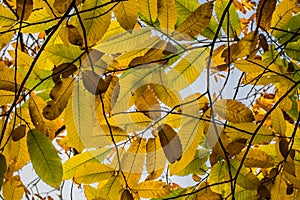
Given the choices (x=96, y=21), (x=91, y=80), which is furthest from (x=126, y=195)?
(x=96, y=21)

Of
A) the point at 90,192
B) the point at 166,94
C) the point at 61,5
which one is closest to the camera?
the point at 61,5

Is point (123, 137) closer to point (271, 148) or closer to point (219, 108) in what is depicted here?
point (219, 108)

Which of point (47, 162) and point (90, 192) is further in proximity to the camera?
point (90, 192)

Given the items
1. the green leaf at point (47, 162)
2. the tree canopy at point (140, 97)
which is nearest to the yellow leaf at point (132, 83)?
the tree canopy at point (140, 97)

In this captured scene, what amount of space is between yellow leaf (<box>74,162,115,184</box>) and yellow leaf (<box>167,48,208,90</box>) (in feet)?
0.79

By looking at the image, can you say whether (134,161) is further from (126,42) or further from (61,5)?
(61,5)

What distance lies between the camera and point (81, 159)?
0.95 metres

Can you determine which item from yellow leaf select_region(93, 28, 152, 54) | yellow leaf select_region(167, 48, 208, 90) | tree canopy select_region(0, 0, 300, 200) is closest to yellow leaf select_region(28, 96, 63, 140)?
tree canopy select_region(0, 0, 300, 200)

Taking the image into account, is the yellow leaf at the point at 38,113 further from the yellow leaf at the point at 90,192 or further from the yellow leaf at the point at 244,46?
the yellow leaf at the point at 244,46

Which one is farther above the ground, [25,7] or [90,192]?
[25,7]

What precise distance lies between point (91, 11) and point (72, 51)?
0.09 metres

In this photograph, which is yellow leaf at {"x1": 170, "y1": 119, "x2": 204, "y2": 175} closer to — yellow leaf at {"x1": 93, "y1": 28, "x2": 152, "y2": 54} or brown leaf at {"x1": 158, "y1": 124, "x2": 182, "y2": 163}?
brown leaf at {"x1": 158, "y1": 124, "x2": 182, "y2": 163}

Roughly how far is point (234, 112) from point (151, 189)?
0.26 meters

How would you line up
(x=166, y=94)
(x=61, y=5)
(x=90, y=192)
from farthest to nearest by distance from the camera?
1. (x=90, y=192)
2. (x=166, y=94)
3. (x=61, y=5)
